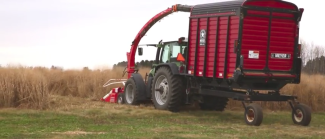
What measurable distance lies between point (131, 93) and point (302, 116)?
644cm

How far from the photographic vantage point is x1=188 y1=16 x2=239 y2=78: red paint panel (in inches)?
472

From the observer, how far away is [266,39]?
39.6ft

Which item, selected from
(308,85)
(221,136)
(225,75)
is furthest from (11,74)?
(308,85)

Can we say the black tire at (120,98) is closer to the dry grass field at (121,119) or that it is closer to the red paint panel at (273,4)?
the dry grass field at (121,119)

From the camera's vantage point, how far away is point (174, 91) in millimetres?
13961

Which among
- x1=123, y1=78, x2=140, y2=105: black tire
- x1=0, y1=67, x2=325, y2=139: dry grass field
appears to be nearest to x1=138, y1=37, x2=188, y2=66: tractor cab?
x1=123, y1=78, x2=140, y2=105: black tire

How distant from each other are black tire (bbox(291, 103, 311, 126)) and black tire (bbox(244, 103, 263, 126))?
120 cm

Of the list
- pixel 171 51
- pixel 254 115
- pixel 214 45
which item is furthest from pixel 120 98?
pixel 254 115

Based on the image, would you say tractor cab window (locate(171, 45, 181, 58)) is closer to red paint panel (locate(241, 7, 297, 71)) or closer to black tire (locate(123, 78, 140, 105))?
black tire (locate(123, 78, 140, 105))

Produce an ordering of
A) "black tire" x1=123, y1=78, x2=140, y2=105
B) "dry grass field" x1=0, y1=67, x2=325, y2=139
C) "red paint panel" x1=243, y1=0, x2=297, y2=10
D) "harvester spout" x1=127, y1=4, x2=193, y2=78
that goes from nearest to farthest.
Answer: "dry grass field" x1=0, y1=67, x2=325, y2=139 < "red paint panel" x1=243, y1=0, x2=297, y2=10 < "black tire" x1=123, y1=78, x2=140, y2=105 < "harvester spout" x1=127, y1=4, x2=193, y2=78

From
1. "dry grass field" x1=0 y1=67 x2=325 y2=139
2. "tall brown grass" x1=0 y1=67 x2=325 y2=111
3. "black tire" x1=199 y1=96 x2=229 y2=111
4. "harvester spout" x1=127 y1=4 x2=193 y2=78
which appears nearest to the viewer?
"dry grass field" x1=0 y1=67 x2=325 y2=139

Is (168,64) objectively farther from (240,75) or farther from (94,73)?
(94,73)

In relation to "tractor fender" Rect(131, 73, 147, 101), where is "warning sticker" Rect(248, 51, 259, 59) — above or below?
above

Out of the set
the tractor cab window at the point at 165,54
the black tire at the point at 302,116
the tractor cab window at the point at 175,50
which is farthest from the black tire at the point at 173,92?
the black tire at the point at 302,116
